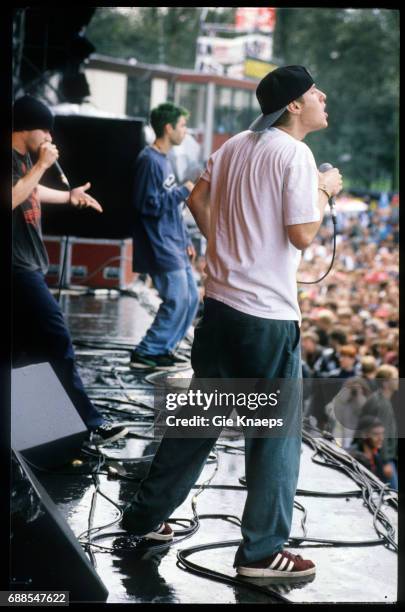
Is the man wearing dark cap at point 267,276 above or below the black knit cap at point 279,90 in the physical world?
below

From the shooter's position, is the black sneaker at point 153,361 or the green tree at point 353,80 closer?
the black sneaker at point 153,361

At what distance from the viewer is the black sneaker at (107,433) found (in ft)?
17.5

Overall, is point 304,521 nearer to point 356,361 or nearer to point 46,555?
point 46,555

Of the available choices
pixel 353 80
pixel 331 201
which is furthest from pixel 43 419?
pixel 353 80

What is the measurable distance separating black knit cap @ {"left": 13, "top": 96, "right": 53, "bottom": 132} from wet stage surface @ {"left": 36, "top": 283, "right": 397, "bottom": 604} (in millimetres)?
1578

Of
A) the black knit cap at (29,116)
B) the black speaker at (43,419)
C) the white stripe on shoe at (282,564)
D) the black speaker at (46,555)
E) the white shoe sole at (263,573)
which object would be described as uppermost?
the black knit cap at (29,116)

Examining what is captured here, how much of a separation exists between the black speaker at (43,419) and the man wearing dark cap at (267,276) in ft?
3.05

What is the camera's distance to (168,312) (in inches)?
296

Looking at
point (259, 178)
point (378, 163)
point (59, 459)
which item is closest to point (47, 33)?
point (59, 459)

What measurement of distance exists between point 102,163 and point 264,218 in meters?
8.85

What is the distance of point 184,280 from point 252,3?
171 inches

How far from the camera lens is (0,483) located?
3.18 meters

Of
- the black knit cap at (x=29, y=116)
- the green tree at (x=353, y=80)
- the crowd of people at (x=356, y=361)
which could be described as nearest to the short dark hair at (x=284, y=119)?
the crowd of people at (x=356, y=361)

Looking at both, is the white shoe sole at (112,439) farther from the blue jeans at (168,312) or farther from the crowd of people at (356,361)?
the blue jeans at (168,312)
